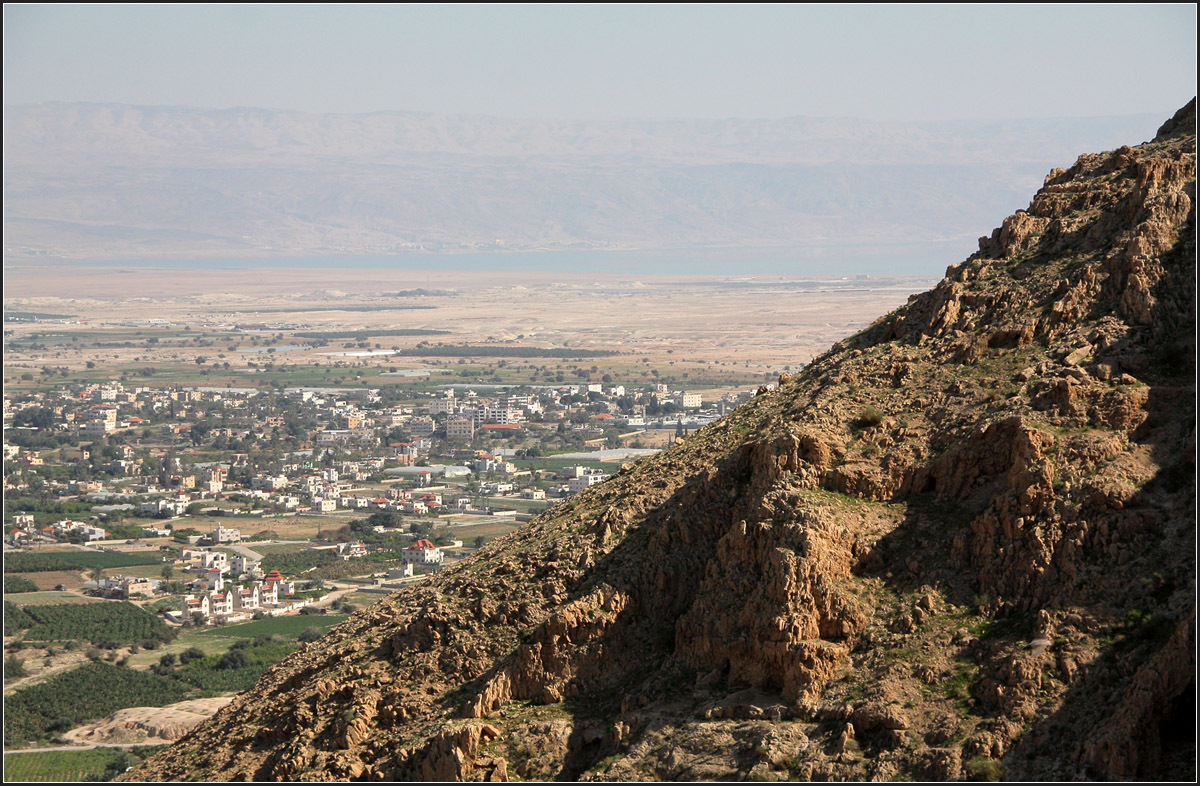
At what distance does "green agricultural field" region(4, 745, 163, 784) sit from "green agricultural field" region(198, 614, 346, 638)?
19.2m

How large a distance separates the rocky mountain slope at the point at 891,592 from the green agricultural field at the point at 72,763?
22.0 metres

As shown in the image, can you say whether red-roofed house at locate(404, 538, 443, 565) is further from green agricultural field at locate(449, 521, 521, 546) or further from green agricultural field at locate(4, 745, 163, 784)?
green agricultural field at locate(4, 745, 163, 784)

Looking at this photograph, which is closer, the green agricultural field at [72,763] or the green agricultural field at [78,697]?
the green agricultural field at [72,763]

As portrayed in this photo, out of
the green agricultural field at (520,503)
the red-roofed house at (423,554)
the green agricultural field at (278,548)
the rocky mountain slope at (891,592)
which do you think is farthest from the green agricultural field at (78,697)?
the green agricultural field at (520,503)

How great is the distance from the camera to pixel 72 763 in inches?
1832

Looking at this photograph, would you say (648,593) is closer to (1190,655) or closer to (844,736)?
(844,736)

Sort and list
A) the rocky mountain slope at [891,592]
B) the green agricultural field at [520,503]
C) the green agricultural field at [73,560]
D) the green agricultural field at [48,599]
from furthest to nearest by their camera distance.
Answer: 1. the green agricultural field at [520,503]
2. the green agricultural field at [73,560]
3. the green agricultural field at [48,599]
4. the rocky mountain slope at [891,592]

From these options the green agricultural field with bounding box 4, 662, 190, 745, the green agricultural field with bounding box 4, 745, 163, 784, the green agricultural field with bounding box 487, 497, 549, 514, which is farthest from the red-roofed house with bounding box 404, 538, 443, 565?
the green agricultural field with bounding box 4, 745, 163, 784

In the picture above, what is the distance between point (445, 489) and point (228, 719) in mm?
89538

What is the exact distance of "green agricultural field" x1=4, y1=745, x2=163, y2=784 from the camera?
44.0 m

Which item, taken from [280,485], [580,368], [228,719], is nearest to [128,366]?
[580,368]

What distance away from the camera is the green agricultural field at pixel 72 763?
1731 inches

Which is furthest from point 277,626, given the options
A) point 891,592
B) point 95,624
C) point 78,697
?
point 891,592

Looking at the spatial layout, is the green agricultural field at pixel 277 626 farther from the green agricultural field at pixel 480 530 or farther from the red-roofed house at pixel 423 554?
the green agricultural field at pixel 480 530
